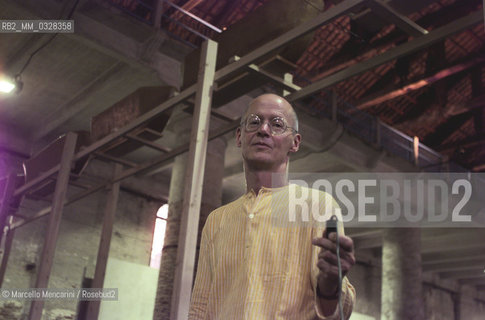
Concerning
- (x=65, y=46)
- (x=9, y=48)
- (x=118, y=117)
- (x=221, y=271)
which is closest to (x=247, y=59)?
(x=118, y=117)

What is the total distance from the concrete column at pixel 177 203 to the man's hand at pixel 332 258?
7490 millimetres

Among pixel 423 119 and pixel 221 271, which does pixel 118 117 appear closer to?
pixel 221 271

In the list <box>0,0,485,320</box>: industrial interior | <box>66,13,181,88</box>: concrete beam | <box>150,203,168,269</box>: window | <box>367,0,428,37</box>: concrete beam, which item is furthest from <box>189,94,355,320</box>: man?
<box>150,203,168,269</box>: window

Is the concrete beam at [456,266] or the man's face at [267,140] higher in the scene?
the concrete beam at [456,266]

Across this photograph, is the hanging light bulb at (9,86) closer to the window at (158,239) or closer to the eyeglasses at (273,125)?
the window at (158,239)

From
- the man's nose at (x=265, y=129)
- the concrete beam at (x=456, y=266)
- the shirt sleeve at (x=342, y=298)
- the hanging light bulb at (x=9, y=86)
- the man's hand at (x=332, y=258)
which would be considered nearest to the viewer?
the man's hand at (x=332, y=258)

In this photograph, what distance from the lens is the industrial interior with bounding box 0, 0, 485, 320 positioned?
17.4 ft

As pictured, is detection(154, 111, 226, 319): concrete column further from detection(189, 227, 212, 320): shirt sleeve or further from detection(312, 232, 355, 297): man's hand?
detection(312, 232, 355, 297): man's hand

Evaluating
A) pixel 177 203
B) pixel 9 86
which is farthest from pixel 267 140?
→ pixel 9 86

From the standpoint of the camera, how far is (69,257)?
42.5 ft

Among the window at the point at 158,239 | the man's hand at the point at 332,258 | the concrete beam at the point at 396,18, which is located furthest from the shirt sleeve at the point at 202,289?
the window at the point at 158,239

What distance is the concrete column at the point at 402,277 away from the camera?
12352mm

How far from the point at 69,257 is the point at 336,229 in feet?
42.2

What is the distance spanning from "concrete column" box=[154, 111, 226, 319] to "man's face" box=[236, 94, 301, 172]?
7114mm
